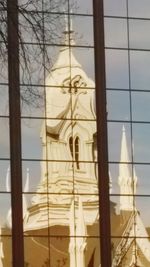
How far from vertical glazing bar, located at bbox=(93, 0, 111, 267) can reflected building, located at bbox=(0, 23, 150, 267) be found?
8cm

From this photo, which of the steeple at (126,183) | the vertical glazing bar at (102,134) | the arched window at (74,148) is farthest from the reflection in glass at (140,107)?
the arched window at (74,148)

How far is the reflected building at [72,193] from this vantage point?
14.0 m

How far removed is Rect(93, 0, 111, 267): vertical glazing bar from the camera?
1412cm

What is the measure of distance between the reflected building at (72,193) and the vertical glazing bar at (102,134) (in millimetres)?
78

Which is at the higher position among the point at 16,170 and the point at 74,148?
the point at 74,148

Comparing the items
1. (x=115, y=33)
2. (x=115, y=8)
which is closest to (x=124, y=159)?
(x=115, y=33)

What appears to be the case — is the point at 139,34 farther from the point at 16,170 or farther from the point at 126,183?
the point at 16,170

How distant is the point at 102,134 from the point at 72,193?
0.74 metres

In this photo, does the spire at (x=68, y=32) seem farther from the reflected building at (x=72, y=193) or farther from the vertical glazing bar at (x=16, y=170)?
the vertical glazing bar at (x=16, y=170)

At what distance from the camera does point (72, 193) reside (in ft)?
46.7

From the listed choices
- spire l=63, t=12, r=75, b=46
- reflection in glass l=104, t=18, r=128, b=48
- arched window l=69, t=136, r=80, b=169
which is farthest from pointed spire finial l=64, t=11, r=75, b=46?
arched window l=69, t=136, r=80, b=169

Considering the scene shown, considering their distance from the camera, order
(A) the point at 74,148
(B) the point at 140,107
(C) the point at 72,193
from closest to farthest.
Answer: (C) the point at 72,193 < (A) the point at 74,148 < (B) the point at 140,107

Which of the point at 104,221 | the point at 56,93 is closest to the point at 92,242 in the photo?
the point at 104,221

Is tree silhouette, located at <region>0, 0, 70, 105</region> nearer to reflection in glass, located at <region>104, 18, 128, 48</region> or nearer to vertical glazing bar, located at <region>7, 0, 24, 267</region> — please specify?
vertical glazing bar, located at <region>7, 0, 24, 267</region>
